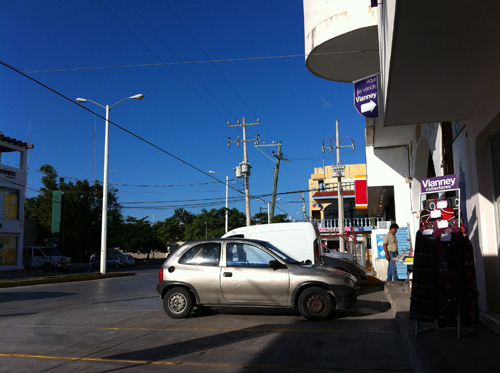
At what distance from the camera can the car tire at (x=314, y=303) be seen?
871cm

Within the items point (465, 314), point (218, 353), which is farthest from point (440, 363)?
point (218, 353)

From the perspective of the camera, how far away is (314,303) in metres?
8.77

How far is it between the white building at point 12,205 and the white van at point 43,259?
75 cm

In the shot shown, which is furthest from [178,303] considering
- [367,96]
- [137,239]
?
[137,239]

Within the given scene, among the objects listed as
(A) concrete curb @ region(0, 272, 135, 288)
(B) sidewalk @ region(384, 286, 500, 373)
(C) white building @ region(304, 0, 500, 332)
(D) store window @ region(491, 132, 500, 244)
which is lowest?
(A) concrete curb @ region(0, 272, 135, 288)

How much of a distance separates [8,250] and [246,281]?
29970mm

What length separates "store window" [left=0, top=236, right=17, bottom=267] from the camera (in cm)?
3284

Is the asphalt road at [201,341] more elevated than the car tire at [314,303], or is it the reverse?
the car tire at [314,303]

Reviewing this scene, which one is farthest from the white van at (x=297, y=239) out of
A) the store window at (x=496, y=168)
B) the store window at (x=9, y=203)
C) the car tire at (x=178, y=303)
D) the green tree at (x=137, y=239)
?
the green tree at (x=137, y=239)

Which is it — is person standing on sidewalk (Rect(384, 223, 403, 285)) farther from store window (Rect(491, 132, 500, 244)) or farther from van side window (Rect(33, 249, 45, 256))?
van side window (Rect(33, 249, 45, 256))

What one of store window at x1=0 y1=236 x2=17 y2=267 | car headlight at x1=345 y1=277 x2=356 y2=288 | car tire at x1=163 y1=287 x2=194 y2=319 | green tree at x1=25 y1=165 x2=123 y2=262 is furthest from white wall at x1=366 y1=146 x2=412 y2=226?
green tree at x1=25 y1=165 x2=123 y2=262

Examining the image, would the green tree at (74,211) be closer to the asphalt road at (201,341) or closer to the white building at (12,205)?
the white building at (12,205)

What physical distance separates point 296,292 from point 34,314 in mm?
5929

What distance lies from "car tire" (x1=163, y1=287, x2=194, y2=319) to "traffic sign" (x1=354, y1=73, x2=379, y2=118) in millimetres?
5215
